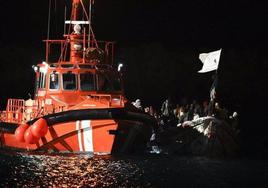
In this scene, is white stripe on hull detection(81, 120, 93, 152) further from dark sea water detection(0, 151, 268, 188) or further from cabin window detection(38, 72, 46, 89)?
cabin window detection(38, 72, 46, 89)

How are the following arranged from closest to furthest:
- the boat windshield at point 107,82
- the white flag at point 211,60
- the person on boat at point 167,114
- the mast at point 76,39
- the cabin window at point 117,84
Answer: the white flag at point 211,60 < the boat windshield at point 107,82 < the cabin window at point 117,84 < the mast at point 76,39 < the person on boat at point 167,114

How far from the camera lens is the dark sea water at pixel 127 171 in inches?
612

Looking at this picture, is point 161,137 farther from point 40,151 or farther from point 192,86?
point 192,86

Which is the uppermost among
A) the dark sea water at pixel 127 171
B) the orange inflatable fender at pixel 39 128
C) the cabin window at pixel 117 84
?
the cabin window at pixel 117 84

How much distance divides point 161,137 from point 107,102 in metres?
3.26

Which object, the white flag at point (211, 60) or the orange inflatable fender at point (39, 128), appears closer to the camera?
the orange inflatable fender at point (39, 128)

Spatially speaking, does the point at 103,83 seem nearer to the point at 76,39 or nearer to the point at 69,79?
the point at 69,79

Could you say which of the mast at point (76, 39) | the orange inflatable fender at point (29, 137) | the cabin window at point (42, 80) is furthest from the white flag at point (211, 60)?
the orange inflatable fender at point (29, 137)

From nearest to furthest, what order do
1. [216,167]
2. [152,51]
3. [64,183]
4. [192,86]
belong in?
1. [64,183]
2. [216,167]
3. [192,86]
4. [152,51]

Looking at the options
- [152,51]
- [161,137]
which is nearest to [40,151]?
[161,137]

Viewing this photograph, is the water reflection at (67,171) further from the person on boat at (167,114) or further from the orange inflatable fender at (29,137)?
the person on boat at (167,114)

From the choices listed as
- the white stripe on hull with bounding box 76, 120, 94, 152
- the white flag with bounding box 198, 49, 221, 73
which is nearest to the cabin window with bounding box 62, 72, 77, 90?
the white stripe on hull with bounding box 76, 120, 94, 152

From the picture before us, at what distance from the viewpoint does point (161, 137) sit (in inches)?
893

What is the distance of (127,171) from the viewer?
17109mm
